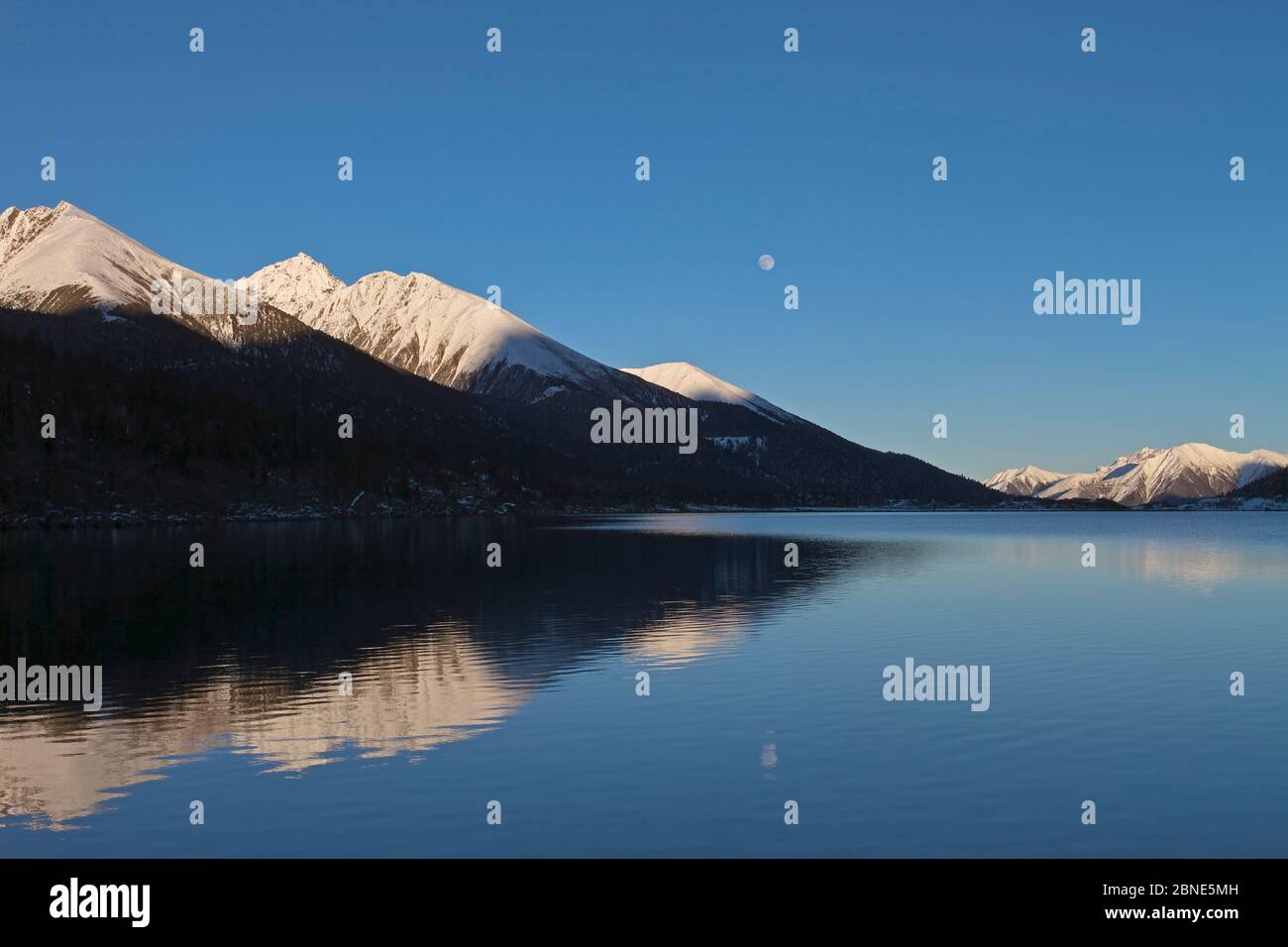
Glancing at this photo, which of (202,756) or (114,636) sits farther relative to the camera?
(114,636)

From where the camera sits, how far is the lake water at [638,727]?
956 inches

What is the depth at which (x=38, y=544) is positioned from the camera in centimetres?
14050

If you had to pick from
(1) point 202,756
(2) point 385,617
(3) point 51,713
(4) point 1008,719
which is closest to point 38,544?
(2) point 385,617

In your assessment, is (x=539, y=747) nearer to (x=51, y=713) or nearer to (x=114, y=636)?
(x=51, y=713)

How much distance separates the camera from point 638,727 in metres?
35.3

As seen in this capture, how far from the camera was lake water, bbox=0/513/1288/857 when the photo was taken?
24.3 meters

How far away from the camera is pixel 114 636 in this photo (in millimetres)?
55156
